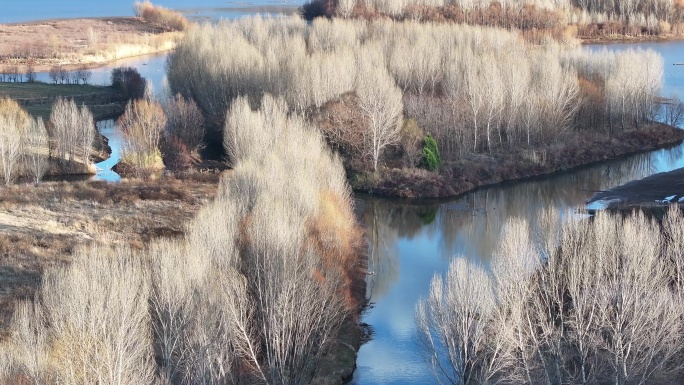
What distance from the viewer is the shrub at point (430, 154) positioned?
38344 millimetres

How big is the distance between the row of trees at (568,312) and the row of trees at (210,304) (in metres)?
2.88

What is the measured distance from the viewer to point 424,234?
1264 inches

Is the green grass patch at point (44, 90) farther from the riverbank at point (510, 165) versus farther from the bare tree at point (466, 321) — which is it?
the bare tree at point (466, 321)

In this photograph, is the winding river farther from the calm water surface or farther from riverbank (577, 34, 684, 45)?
riverbank (577, 34, 684, 45)

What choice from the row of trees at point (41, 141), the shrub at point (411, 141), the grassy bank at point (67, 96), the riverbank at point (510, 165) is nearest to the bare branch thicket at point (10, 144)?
the row of trees at point (41, 141)

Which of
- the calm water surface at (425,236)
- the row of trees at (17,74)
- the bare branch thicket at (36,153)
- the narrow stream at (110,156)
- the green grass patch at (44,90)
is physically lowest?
the calm water surface at (425,236)

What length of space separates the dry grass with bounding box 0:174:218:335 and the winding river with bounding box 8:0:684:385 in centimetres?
645

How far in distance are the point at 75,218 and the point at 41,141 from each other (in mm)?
11177

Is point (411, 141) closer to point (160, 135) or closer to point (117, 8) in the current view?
point (160, 135)

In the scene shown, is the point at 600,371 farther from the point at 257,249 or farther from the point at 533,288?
the point at 257,249

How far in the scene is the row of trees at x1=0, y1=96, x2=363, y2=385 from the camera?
14305 mm

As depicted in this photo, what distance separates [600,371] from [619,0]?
248 feet

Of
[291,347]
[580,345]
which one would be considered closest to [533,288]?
[580,345]

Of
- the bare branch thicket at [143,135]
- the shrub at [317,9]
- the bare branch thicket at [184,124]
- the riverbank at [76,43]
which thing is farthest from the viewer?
the shrub at [317,9]
